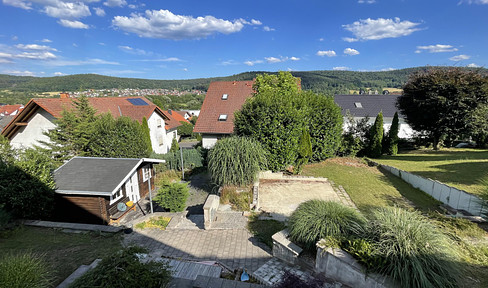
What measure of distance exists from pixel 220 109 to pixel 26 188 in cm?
1467

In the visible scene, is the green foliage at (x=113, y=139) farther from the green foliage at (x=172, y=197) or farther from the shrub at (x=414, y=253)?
the shrub at (x=414, y=253)

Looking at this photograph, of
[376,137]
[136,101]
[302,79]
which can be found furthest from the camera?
[302,79]

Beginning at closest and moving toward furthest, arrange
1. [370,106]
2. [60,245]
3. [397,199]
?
[60,245], [397,199], [370,106]

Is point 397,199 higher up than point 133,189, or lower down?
higher up

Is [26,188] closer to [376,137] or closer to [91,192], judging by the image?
[91,192]

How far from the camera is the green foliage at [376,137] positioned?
1716 cm

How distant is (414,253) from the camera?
11.9 feet

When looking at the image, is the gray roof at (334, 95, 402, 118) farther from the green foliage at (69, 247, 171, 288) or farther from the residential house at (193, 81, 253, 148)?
the green foliage at (69, 247, 171, 288)

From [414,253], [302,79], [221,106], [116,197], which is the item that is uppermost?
[302,79]

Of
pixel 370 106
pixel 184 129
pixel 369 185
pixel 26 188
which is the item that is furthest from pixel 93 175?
pixel 184 129

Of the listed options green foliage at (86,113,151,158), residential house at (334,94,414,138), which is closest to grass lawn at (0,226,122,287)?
green foliage at (86,113,151,158)

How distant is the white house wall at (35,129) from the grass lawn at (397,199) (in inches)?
681

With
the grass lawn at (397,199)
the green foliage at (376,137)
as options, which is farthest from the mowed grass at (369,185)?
the green foliage at (376,137)

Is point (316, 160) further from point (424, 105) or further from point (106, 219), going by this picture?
point (106, 219)
